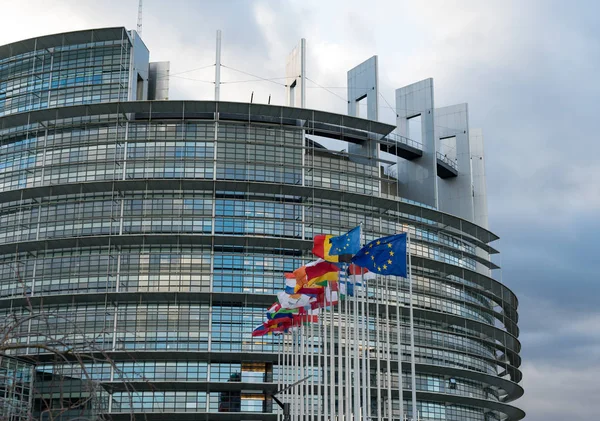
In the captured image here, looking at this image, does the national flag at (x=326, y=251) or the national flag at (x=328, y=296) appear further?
the national flag at (x=328, y=296)

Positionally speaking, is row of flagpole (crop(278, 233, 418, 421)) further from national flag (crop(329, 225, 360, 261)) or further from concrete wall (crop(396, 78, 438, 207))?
concrete wall (crop(396, 78, 438, 207))

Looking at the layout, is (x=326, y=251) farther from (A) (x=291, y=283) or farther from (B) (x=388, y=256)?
(A) (x=291, y=283)

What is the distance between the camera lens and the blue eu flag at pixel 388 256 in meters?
39.5

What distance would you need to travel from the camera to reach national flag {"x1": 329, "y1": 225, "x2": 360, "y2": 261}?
138 feet

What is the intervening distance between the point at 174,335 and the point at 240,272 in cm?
918

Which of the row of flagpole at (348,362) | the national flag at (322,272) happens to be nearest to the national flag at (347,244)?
the row of flagpole at (348,362)

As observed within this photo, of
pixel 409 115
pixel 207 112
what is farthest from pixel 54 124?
pixel 409 115

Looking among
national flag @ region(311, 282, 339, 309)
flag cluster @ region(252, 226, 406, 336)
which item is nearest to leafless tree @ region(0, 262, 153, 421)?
flag cluster @ region(252, 226, 406, 336)

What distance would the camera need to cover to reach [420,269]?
9056 cm

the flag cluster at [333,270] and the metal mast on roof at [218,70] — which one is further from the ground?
the metal mast on roof at [218,70]

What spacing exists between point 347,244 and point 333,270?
3.39m

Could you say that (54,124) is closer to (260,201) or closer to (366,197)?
(260,201)

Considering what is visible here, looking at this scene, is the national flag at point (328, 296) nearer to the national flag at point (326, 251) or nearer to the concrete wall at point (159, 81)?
the national flag at point (326, 251)

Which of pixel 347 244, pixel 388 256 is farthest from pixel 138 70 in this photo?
pixel 388 256
